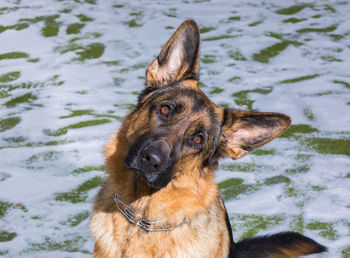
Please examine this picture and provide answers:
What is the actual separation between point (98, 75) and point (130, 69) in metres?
0.65

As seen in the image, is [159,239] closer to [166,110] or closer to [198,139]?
[198,139]

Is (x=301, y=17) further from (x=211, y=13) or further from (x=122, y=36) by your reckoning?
(x=122, y=36)

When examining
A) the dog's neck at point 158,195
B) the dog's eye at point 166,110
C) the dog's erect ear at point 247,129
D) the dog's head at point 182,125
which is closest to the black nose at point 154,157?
the dog's head at point 182,125

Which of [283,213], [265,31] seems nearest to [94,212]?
[283,213]

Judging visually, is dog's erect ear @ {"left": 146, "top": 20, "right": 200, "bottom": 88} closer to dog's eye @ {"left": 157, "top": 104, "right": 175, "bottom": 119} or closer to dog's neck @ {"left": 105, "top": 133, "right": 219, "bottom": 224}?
dog's eye @ {"left": 157, "top": 104, "right": 175, "bottom": 119}

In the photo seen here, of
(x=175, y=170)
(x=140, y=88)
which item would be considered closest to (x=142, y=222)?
(x=175, y=170)

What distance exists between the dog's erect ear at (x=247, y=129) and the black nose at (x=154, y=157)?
77 cm

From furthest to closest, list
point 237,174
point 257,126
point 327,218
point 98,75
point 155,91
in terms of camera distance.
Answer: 1. point 98,75
2. point 237,174
3. point 327,218
4. point 155,91
5. point 257,126

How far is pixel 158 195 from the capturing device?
3.46 metres

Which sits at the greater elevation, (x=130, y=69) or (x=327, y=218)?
(x=130, y=69)

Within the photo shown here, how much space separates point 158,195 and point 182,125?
627 millimetres

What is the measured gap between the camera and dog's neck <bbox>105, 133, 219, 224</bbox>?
11.3 feet

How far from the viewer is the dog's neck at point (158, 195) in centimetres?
344

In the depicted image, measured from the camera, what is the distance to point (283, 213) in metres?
4.86
